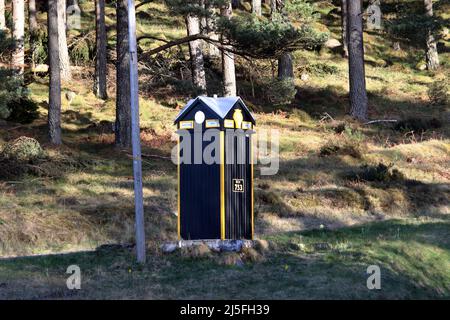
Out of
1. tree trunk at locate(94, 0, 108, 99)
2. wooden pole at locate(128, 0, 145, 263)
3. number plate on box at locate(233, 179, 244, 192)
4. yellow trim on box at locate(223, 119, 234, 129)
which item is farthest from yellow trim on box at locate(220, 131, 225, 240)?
tree trunk at locate(94, 0, 108, 99)

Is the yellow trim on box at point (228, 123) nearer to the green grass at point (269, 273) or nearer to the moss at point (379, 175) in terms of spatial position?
the green grass at point (269, 273)

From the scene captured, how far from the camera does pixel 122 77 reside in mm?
22938

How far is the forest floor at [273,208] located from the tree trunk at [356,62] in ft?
3.54

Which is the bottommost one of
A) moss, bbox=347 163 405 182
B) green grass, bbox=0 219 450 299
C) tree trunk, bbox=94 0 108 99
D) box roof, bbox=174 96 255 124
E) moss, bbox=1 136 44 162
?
green grass, bbox=0 219 450 299

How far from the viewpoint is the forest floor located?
1064 cm

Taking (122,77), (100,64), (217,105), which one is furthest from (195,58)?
(217,105)

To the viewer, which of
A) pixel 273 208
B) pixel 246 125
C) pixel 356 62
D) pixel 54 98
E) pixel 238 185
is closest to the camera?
pixel 238 185

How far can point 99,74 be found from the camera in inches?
1193

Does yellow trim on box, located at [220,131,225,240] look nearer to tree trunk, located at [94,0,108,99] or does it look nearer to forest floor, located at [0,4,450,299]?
forest floor, located at [0,4,450,299]

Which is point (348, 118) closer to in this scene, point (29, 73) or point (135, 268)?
point (29, 73)

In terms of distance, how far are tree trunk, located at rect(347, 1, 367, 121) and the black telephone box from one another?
741 inches

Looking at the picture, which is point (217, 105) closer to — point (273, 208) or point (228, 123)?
point (228, 123)

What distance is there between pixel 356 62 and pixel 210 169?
1954 centimetres
